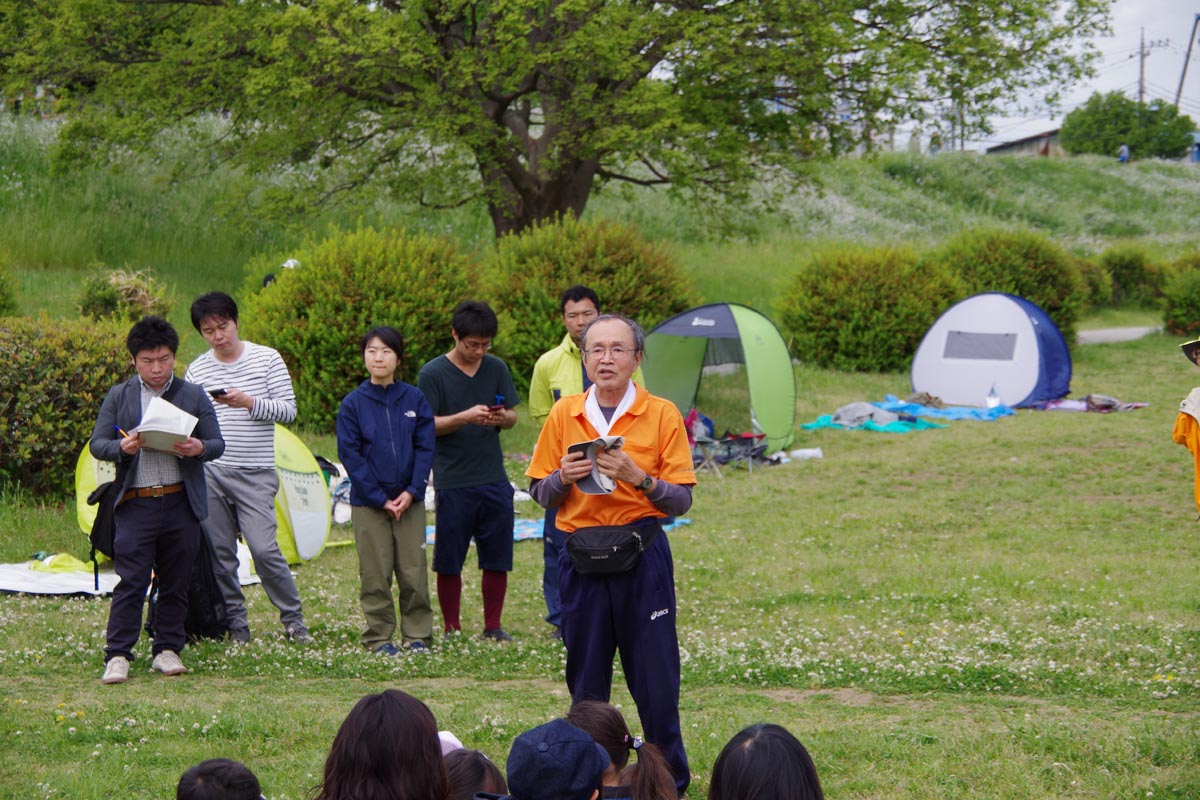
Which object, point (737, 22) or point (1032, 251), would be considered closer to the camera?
point (737, 22)

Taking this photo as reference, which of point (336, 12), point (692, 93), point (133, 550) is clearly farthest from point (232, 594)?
point (692, 93)

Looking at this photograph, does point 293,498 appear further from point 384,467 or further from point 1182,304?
point 1182,304

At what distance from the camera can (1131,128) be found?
64.5m

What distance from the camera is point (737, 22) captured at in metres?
20.5

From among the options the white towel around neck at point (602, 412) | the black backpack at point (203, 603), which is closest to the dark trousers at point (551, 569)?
the black backpack at point (203, 603)

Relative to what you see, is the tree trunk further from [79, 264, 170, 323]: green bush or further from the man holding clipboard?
the man holding clipboard

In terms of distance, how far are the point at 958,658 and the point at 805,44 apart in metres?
16.0

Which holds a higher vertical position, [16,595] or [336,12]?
[336,12]

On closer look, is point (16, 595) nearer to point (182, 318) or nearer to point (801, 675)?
point (801, 675)

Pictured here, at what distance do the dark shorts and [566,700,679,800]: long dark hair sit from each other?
10.6 ft

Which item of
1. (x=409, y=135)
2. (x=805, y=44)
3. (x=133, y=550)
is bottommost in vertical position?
(x=133, y=550)

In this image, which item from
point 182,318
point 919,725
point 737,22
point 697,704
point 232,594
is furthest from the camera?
point 737,22

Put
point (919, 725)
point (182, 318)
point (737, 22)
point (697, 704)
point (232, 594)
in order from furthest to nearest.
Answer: point (737, 22), point (182, 318), point (232, 594), point (697, 704), point (919, 725)

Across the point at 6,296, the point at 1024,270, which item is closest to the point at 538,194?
the point at 6,296
